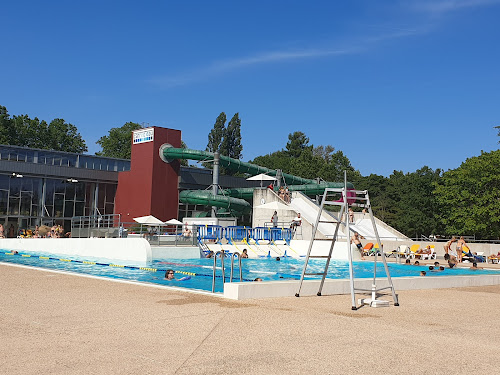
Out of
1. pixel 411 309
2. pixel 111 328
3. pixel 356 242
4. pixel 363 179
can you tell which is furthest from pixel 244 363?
pixel 363 179

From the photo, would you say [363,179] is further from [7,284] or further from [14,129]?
[7,284]

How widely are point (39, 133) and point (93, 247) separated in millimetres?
51221

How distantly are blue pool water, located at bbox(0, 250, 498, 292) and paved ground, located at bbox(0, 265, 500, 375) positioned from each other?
575cm

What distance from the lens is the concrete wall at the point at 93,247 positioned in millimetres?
23672

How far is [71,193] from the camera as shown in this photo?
135 ft

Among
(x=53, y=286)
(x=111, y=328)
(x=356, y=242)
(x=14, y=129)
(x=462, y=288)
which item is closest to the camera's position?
(x=111, y=328)

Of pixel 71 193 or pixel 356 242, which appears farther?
pixel 71 193

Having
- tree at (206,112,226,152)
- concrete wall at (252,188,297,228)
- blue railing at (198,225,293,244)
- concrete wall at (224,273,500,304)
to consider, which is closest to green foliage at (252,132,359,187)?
tree at (206,112,226,152)

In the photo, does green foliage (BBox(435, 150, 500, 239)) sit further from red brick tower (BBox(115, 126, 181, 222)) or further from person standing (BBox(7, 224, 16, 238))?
person standing (BBox(7, 224, 16, 238))

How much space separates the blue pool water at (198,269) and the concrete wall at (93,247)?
29.6 inches

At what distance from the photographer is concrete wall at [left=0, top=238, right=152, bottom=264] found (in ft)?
77.7

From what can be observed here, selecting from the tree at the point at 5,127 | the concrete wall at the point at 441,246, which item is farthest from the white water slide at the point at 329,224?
the tree at the point at 5,127

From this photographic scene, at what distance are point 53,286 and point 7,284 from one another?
103cm

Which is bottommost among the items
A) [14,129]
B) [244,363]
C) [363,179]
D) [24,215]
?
[244,363]
